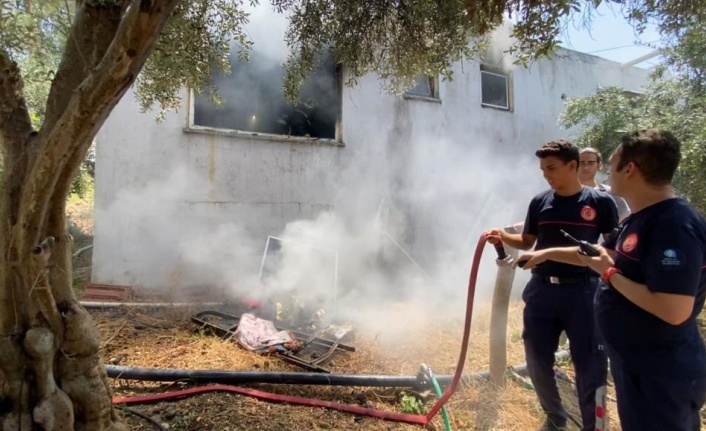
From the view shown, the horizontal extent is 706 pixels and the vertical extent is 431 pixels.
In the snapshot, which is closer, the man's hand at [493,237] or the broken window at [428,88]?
the man's hand at [493,237]

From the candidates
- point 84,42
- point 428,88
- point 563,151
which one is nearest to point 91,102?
point 84,42

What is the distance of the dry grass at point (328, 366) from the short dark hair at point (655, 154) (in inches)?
86.4

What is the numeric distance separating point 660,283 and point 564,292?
3.39ft

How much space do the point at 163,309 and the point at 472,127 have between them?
7245mm

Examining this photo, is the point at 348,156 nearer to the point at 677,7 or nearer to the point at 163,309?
the point at 163,309

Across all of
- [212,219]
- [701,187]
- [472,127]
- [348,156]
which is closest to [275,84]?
[348,156]

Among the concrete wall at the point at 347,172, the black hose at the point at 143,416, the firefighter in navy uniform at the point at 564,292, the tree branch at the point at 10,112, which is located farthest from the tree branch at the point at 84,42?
the concrete wall at the point at 347,172

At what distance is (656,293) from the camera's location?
5.53ft

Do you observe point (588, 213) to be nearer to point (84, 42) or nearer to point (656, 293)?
point (656, 293)

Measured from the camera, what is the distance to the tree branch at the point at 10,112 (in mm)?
2029

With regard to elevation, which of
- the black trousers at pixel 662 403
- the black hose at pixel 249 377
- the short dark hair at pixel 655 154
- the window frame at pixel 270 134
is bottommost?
the black hose at pixel 249 377

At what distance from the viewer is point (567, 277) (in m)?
2.70

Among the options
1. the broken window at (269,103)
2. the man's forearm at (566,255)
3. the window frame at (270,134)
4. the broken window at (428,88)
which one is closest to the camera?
the man's forearm at (566,255)

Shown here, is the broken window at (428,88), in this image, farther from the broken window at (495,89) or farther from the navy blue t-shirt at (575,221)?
the navy blue t-shirt at (575,221)
